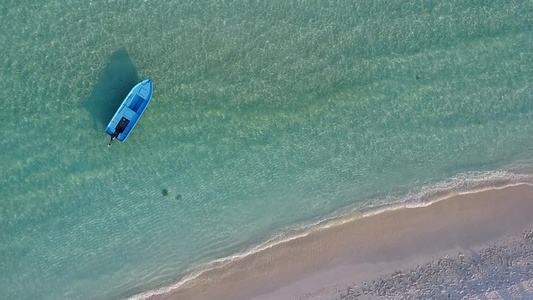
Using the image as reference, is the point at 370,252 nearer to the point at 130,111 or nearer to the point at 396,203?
the point at 396,203

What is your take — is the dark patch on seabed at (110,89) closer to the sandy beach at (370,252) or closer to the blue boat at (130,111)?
the blue boat at (130,111)

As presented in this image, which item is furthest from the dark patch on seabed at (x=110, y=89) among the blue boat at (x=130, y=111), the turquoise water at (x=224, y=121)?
the blue boat at (x=130, y=111)

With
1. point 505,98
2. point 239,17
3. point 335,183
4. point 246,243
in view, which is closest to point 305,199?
point 335,183

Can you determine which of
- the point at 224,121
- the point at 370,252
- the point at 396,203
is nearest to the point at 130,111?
the point at 224,121

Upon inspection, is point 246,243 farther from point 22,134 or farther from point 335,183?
point 22,134

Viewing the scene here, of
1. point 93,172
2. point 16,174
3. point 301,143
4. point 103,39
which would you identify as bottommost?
point 301,143

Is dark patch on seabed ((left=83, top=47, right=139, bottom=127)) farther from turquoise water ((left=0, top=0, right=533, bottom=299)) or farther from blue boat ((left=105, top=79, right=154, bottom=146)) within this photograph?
blue boat ((left=105, top=79, right=154, bottom=146))

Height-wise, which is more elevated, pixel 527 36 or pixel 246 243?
pixel 527 36
